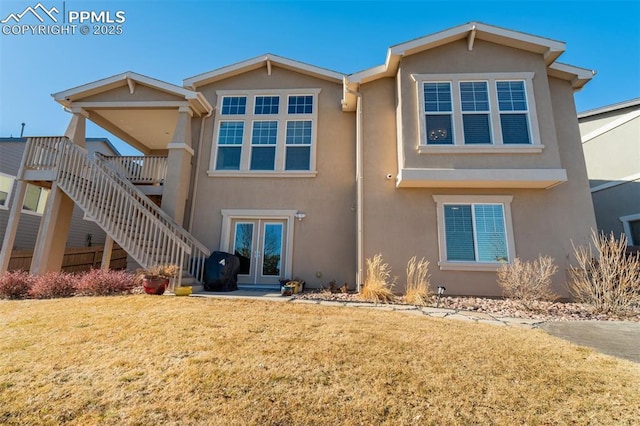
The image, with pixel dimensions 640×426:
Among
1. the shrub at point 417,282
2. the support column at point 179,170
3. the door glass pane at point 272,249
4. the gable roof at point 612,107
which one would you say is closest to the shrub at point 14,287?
the support column at point 179,170

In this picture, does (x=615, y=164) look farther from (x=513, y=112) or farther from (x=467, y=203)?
(x=467, y=203)

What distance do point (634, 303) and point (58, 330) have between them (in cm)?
1095

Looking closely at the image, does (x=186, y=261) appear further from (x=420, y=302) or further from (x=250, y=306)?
(x=420, y=302)

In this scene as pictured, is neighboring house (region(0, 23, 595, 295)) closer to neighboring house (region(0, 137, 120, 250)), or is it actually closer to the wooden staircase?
the wooden staircase

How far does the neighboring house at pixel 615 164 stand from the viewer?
11.1m

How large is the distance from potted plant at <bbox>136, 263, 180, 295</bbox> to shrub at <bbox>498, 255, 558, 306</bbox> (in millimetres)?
8477

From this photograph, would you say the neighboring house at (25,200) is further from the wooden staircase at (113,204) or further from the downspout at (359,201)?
the downspout at (359,201)

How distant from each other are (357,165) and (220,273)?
5437 millimetres

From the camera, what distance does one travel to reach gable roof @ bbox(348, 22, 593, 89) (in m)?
8.59

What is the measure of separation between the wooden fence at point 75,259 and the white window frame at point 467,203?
1247 cm

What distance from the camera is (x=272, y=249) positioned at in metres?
9.87

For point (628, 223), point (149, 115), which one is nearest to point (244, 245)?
point (149, 115)

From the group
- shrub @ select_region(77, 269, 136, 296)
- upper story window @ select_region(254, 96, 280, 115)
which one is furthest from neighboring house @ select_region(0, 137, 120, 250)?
upper story window @ select_region(254, 96, 280, 115)

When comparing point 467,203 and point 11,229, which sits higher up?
point 467,203
